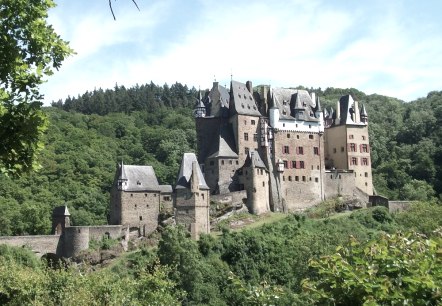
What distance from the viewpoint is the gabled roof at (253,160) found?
2691 inches

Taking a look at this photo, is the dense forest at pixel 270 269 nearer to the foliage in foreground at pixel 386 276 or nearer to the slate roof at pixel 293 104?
the foliage in foreground at pixel 386 276

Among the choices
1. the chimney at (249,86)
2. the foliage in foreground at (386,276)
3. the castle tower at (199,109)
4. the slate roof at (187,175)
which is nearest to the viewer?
the foliage in foreground at (386,276)

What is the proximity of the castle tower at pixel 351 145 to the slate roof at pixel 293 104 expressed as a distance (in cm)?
419

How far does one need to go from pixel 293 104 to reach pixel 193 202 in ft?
63.8

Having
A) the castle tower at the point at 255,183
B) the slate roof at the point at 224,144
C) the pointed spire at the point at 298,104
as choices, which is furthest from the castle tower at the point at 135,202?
the pointed spire at the point at 298,104

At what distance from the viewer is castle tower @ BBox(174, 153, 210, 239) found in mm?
62906

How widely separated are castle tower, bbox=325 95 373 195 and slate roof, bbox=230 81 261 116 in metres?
11.5

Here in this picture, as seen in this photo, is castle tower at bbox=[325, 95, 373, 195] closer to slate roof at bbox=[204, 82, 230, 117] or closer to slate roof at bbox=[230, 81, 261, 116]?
slate roof at bbox=[230, 81, 261, 116]

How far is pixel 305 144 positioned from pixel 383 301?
209ft

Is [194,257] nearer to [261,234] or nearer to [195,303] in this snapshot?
[195,303]

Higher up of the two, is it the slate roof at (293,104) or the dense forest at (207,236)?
the slate roof at (293,104)

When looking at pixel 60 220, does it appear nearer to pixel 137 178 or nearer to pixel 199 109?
pixel 137 178

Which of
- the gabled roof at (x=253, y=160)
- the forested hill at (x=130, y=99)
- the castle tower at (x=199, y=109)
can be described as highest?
the forested hill at (x=130, y=99)

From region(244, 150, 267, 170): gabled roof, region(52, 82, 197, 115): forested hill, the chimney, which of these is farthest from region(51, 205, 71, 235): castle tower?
region(52, 82, 197, 115): forested hill
